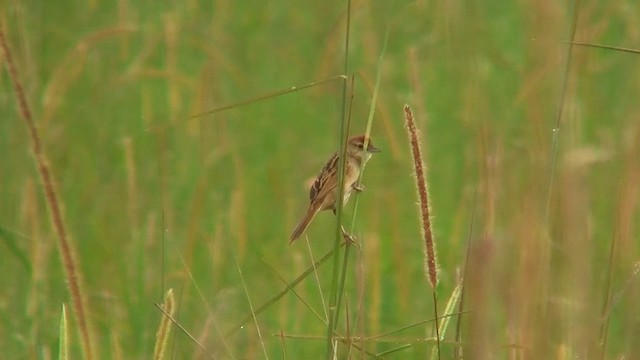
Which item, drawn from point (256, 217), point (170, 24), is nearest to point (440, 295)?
point (256, 217)

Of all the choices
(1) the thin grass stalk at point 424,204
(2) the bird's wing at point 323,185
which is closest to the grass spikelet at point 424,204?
(1) the thin grass stalk at point 424,204

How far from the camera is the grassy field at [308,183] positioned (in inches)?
77.0

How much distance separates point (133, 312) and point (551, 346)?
72.8 inches

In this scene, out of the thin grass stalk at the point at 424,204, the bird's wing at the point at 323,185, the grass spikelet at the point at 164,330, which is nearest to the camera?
the thin grass stalk at the point at 424,204

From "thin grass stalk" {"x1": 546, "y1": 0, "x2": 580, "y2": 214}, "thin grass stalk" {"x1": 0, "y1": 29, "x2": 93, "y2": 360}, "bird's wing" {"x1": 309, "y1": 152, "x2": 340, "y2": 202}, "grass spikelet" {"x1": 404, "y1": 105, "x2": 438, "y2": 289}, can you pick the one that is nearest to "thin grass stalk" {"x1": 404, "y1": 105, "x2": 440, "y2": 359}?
"grass spikelet" {"x1": 404, "y1": 105, "x2": 438, "y2": 289}

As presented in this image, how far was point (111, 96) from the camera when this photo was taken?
247 inches

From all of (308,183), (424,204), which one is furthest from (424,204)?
(308,183)

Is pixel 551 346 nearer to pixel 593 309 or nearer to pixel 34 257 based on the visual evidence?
pixel 593 309

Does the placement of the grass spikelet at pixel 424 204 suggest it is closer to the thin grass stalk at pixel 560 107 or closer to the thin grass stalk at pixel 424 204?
the thin grass stalk at pixel 424 204

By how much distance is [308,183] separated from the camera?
13.7 ft

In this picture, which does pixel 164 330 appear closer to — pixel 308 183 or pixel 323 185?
pixel 323 185

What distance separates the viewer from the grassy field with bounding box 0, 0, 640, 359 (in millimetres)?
1957

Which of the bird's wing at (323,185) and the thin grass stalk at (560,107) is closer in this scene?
the thin grass stalk at (560,107)

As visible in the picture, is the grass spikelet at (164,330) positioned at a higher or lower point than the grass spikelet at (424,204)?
lower
